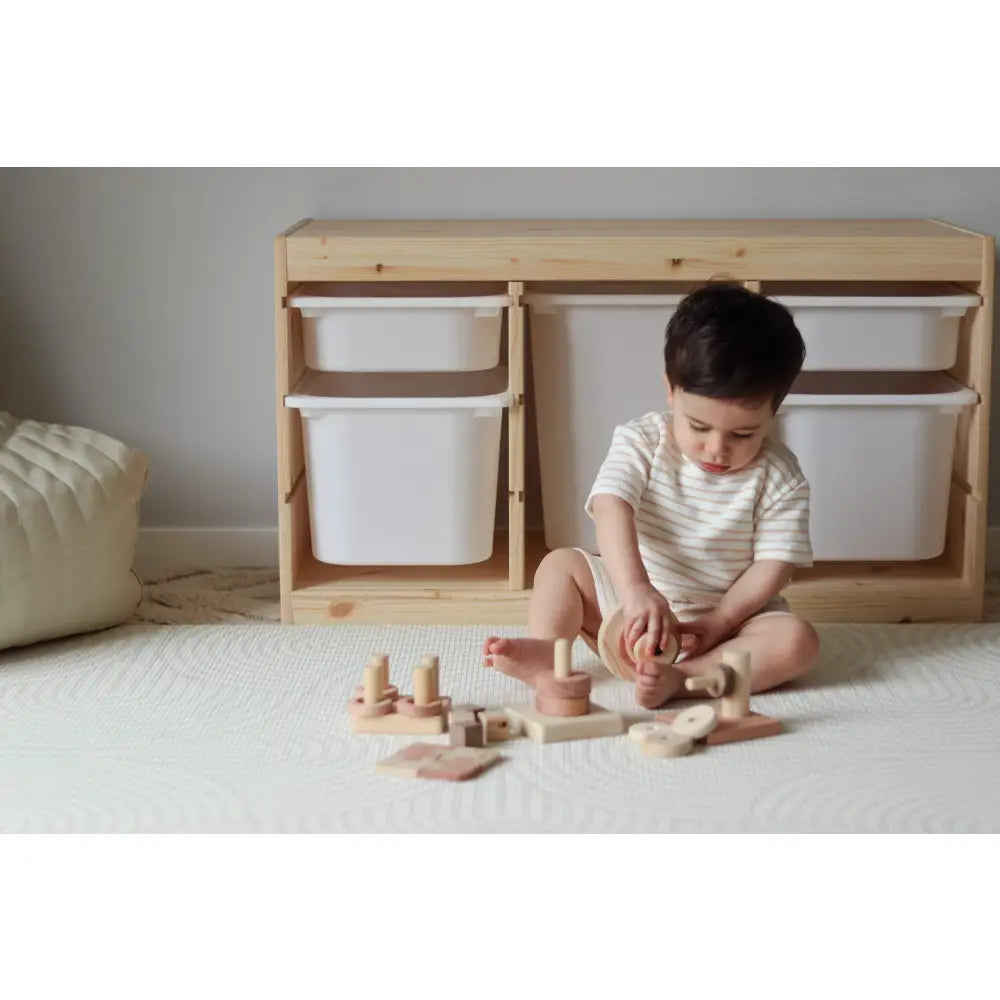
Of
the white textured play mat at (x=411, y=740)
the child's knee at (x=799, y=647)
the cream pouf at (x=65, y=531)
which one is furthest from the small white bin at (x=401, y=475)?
the child's knee at (x=799, y=647)

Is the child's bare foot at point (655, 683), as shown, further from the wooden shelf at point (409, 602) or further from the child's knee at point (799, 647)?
the wooden shelf at point (409, 602)

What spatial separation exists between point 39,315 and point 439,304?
709mm

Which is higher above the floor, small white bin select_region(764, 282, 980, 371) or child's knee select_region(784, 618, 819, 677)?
small white bin select_region(764, 282, 980, 371)

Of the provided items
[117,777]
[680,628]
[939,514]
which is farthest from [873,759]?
[117,777]

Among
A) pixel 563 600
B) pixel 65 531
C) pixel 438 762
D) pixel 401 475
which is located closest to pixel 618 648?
pixel 563 600

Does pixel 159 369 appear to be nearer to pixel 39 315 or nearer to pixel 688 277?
pixel 39 315

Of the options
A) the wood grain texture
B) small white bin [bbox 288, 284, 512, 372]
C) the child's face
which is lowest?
the child's face

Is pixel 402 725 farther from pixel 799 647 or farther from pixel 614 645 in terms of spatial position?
pixel 799 647

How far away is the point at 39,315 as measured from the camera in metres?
2.19

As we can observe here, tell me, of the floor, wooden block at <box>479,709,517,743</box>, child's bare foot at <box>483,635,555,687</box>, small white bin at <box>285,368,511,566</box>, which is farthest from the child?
the floor

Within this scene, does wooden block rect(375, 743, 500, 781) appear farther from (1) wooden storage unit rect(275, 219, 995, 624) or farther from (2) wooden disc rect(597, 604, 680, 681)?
(1) wooden storage unit rect(275, 219, 995, 624)

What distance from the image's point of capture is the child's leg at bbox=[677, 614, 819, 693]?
1602mm

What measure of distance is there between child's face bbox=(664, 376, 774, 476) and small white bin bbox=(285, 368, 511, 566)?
0.30m

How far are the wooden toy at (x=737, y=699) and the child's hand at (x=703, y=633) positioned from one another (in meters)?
0.11
